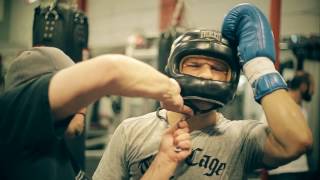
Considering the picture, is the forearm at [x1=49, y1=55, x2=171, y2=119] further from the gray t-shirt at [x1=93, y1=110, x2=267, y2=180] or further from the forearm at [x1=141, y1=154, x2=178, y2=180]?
the gray t-shirt at [x1=93, y1=110, x2=267, y2=180]

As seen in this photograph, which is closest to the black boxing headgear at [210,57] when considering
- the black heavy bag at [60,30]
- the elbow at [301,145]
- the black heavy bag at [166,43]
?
the elbow at [301,145]

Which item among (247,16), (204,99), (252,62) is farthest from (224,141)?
(247,16)

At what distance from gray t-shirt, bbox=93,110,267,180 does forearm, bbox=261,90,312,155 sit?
0.13 m

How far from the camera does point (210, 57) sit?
1580mm

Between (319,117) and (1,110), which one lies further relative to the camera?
(319,117)

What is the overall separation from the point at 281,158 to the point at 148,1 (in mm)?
5873

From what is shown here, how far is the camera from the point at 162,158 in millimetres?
1411

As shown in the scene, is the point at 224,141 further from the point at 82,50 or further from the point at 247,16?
the point at 82,50

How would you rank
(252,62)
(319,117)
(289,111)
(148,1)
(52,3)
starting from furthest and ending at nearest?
(148,1) → (319,117) → (52,3) → (252,62) → (289,111)

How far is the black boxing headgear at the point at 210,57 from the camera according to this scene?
146 cm

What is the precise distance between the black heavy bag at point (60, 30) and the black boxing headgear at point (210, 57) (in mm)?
915

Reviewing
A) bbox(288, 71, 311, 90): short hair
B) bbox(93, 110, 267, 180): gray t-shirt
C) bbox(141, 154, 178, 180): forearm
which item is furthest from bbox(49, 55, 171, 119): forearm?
bbox(288, 71, 311, 90): short hair

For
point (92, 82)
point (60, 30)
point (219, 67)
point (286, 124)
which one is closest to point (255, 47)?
point (219, 67)

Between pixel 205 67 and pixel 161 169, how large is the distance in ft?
1.54
